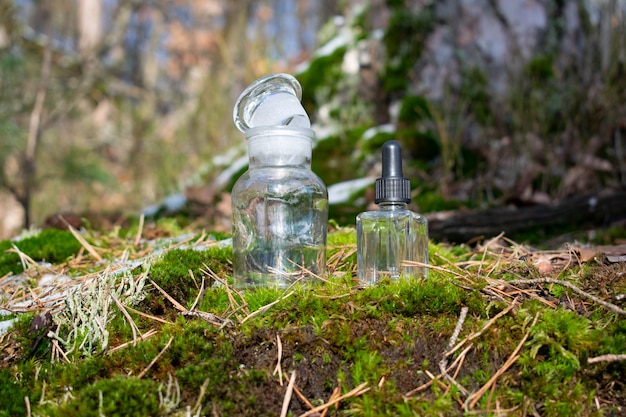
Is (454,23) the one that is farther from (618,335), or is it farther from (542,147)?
(618,335)

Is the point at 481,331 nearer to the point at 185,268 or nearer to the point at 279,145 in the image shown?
the point at 279,145

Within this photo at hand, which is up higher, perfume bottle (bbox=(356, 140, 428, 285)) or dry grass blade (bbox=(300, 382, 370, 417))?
perfume bottle (bbox=(356, 140, 428, 285))

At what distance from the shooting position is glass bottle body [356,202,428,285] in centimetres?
183

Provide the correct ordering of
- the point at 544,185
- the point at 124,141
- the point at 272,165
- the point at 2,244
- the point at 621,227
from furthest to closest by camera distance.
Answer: the point at 124,141 → the point at 544,185 → the point at 621,227 → the point at 2,244 → the point at 272,165

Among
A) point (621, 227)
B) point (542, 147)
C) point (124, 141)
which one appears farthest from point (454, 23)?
point (124, 141)

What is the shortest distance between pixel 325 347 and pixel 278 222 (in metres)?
0.65

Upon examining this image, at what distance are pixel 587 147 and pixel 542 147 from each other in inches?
15.5

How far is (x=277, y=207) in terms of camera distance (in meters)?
1.90

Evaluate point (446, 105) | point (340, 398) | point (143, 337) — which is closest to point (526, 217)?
point (446, 105)

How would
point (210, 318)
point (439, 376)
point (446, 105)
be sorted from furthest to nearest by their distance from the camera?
point (446, 105) → point (210, 318) → point (439, 376)

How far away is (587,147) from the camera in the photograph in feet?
14.9

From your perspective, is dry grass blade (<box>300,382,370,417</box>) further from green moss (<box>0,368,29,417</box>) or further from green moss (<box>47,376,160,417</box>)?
green moss (<box>0,368,29,417</box>)

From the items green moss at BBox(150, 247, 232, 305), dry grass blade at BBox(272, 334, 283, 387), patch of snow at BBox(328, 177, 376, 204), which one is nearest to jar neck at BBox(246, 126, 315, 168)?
green moss at BBox(150, 247, 232, 305)

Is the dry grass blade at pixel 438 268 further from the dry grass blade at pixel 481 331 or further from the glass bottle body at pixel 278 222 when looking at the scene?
the glass bottle body at pixel 278 222
